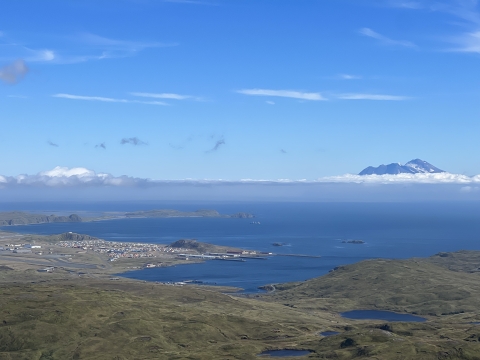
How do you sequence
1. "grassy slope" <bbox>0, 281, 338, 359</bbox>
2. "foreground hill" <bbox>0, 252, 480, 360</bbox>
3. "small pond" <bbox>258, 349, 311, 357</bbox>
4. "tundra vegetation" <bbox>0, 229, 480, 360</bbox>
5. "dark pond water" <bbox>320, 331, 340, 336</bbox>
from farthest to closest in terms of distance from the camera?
"dark pond water" <bbox>320, 331, 340, 336</bbox>, "small pond" <bbox>258, 349, 311, 357</bbox>, "grassy slope" <bbox>0, 281, 338, 359</bbox>, "tundra vegetation" <bbox>0, 229, 480, 360</bbox>, "foreground hill" <bbox>0, 252, 480, 360</bbox>

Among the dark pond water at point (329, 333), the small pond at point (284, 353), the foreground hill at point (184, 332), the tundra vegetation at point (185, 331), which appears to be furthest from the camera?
the dark pond water at point (329, 333)

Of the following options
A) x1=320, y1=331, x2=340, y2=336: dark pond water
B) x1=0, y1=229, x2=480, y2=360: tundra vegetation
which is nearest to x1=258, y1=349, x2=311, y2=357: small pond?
x1=0, y1=229, x2=480, y2=360: tundra vegetation

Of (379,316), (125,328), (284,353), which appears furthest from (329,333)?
(125,328)

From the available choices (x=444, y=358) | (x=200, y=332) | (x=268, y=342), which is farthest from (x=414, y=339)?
(x=200, y=332)

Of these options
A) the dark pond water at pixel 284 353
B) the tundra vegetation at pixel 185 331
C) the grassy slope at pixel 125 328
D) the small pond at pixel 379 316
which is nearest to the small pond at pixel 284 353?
the dark pond water at pixel 284 353

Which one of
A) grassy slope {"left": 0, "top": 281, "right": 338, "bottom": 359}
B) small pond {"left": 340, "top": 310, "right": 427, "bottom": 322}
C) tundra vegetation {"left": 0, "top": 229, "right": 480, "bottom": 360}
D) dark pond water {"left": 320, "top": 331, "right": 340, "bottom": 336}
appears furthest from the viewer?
small pond {"left": 340, "top": 310, "right": 427, "bottom": 322}

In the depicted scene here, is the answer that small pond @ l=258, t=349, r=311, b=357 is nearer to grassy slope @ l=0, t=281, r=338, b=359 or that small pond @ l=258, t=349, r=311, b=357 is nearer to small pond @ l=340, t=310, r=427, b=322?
grassy slope @ l=0, t=281, r=338, b=359

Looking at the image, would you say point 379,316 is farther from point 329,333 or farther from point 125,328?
point 125,328

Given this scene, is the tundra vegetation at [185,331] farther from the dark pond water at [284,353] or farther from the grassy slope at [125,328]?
the dark pond water at [284,353]

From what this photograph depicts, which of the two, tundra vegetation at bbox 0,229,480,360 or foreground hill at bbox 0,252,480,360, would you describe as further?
tundra vegetation at bbox 0,229,480,360
